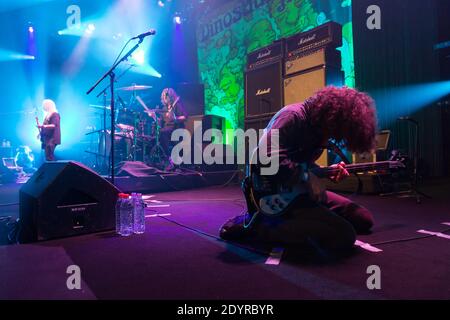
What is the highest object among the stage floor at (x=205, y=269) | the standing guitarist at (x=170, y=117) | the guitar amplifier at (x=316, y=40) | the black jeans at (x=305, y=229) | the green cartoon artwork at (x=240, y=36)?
the green cartoon artwork at (x=240, y=36)

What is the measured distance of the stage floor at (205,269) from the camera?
4.17ft

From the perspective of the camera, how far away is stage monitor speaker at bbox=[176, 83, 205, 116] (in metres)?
7.42

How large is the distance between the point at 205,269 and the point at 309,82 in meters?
3.84

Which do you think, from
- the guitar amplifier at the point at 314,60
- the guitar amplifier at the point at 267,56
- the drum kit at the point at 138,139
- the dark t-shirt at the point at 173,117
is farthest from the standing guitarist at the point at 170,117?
the guitar amplifier at the point at 314,60

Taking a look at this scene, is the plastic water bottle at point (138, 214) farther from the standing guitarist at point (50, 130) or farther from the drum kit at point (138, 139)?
the standing guitarist at point (50, 130)

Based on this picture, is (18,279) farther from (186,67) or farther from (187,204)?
(186,67)

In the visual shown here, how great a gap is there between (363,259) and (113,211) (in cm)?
181

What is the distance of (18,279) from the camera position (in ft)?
4.70

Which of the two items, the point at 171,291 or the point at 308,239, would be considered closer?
the point at 171,291

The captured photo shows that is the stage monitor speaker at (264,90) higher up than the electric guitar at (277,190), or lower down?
higher up

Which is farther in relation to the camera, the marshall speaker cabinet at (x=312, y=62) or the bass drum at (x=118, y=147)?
the bass drum at (x=118, y=147)

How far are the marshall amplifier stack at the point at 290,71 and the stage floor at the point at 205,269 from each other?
2802mm
